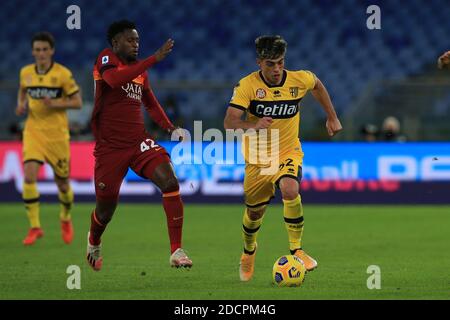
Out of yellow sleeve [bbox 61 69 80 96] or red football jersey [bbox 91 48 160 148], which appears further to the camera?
yellow sleeve [bbox 61 69 80 96]

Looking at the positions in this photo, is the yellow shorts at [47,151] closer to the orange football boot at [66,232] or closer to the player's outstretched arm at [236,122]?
the orange football boot at [66,232]

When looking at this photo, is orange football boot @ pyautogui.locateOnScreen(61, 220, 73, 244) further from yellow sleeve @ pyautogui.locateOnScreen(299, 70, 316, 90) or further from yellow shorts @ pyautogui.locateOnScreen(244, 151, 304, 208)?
yellow sleeve @ pyautogui.locateOnScreen(299, 70, 316, 90)

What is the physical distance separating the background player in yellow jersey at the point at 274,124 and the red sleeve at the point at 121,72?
2.83 ft

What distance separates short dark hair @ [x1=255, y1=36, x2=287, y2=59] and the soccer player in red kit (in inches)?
42.1

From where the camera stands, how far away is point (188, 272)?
30.4ft

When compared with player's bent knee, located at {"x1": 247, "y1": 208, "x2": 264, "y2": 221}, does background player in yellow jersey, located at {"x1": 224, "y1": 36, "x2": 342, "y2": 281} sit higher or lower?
higher

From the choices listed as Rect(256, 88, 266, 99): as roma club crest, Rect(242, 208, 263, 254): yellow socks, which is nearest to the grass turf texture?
Rect(242, 208, 263, 254): yellow socks

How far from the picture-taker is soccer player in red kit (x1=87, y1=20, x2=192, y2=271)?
865 centimetres

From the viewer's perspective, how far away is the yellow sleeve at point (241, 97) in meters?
8.55

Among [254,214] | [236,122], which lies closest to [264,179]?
[254,214]

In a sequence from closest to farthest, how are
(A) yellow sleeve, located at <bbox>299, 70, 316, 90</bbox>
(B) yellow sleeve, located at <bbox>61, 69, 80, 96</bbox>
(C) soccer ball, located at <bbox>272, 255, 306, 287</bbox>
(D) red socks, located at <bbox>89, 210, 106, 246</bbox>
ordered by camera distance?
(C) soccer ball, located at <bbox>272, 255, 306, 287</bbox> < (A) yellow sleeve, located at <bbox>299, 70, 316, 90</bbox> < (D) red socks, located at <bbox>89, 210, 106, 246</bbox> < (B) yellow sleeve, located at <bbox>61, 69, 80, 96</bbox>

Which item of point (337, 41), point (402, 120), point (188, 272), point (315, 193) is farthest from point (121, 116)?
point (337, 41)

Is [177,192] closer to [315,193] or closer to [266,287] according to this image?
[266,287]
